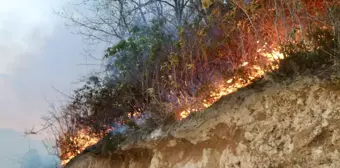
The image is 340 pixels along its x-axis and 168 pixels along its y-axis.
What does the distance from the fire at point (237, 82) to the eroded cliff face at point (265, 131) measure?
0.24m

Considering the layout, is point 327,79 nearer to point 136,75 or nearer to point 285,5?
point 285,5

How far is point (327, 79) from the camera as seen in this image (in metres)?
3.26

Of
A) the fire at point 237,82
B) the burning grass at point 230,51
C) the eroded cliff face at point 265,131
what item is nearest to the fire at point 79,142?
the burning grass at point 230,51

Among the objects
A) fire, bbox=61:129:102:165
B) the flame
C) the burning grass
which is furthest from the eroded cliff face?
fire, bbox=61:129:102:165

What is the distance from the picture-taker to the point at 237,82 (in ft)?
14.7

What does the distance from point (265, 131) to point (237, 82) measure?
1056 mm

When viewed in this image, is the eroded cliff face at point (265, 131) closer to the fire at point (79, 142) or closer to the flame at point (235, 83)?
the flame at point (235, 83)

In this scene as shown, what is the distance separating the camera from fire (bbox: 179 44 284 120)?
4.17 metres

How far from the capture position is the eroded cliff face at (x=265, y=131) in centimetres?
312

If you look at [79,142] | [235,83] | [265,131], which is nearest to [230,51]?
[235,83]

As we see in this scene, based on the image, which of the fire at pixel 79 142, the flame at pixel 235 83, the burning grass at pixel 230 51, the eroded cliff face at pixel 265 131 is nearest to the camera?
the eroded cliff face at pixel 265 131

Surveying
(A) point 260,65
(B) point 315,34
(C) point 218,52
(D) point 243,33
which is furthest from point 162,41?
(B) point 315,34

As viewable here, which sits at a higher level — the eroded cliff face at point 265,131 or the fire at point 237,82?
the fire at point 237,82

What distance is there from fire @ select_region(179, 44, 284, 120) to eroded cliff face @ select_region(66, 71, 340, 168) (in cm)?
24
